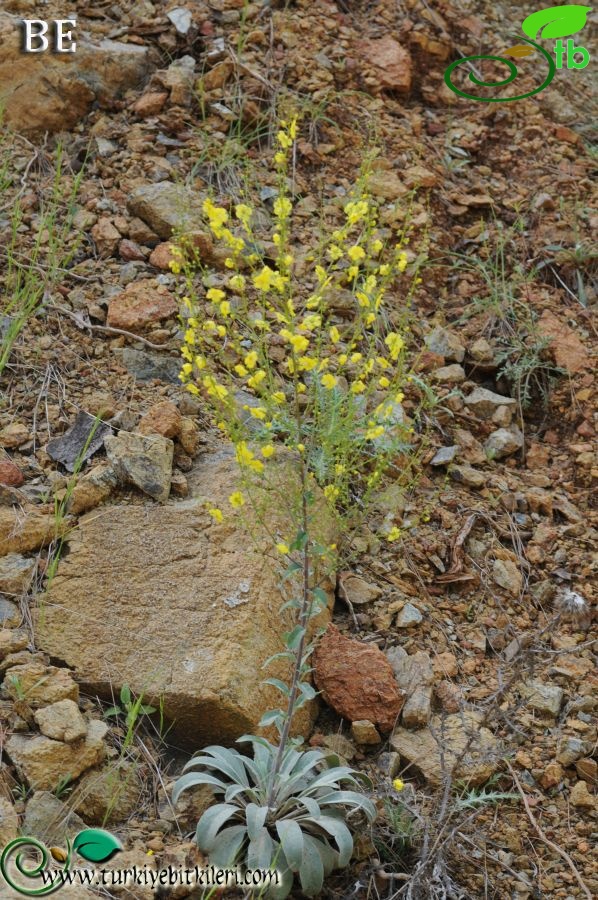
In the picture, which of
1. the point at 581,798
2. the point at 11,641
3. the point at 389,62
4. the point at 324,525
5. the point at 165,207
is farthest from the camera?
the point at 389,62

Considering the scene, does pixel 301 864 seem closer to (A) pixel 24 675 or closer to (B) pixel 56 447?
(A) pixel 24 675

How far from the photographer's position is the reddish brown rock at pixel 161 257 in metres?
4.20

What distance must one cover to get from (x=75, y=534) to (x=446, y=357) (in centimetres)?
191

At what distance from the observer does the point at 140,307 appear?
13.2ft

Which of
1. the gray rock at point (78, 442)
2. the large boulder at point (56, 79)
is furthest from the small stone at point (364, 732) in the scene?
the large boulder at point (56, 79)

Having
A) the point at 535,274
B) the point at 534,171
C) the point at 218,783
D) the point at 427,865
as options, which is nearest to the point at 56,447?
the point at 218,783

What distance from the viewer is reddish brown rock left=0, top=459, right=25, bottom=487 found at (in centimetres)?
337

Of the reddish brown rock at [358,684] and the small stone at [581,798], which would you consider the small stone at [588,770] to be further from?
the reddish brown rock at [358,684]

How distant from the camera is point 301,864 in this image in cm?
263

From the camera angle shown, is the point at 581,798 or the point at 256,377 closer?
the point at 256,377

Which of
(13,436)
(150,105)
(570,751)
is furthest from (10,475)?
(150,105)

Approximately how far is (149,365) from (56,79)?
1815 millimetres

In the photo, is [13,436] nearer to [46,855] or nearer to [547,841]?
[46,855]

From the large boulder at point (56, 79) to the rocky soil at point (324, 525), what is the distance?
1cm
